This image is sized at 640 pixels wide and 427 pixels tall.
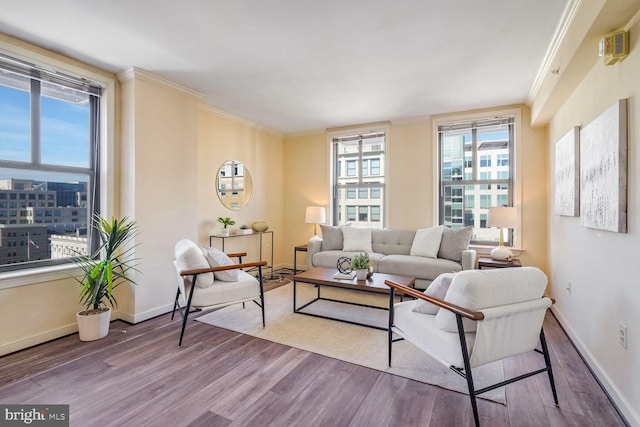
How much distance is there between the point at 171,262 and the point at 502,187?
465 centimetres

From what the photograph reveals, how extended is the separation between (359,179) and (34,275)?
14.6 feet

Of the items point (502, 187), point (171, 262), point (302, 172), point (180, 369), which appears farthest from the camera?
point (302, 172)

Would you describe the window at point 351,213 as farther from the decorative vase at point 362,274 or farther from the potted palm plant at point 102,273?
the potted palm plant at point 102,273

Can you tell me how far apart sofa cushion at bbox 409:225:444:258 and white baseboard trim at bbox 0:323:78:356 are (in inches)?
163

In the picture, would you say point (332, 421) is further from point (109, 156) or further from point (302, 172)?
point (302, 172)

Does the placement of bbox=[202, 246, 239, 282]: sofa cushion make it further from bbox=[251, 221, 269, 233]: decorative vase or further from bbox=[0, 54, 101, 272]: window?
bbox=[251, 221, 269, 233]: decorative vase

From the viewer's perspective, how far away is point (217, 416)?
5.77ft

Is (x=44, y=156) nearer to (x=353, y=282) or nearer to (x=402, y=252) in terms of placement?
(x=353, y=282)

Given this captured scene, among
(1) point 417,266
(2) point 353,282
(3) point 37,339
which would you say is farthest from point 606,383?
(3) point 37,339

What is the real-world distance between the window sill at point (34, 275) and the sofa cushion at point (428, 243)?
411 cm

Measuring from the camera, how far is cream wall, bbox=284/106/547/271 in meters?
4.06

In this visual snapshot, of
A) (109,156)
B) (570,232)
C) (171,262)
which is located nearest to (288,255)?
(171,262)

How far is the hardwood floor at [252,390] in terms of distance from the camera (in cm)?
174

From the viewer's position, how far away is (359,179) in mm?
5422
